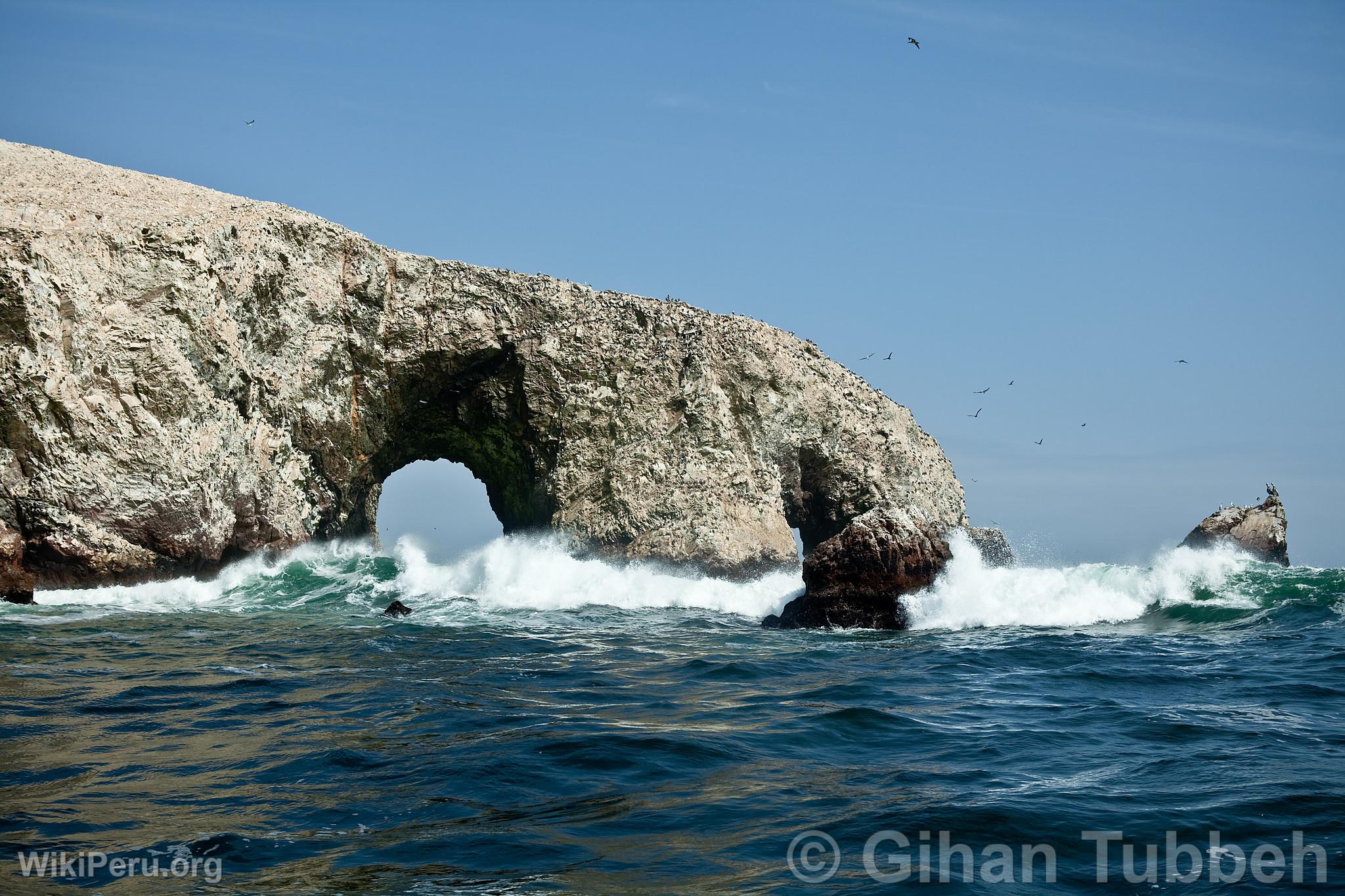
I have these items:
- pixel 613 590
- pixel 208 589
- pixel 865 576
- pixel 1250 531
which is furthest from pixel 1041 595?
pixel 208 589

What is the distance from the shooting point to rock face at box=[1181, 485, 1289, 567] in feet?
112

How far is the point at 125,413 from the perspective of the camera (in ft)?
81.1

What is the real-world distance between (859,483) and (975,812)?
29.4m

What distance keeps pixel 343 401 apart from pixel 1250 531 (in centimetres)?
3100

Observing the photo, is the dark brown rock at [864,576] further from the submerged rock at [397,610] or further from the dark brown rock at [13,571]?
the dark brown rock at [13,571]

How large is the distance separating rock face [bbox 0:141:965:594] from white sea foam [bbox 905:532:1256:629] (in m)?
1.82

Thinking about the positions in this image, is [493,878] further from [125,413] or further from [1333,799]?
[125,413]

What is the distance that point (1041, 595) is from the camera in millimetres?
20953

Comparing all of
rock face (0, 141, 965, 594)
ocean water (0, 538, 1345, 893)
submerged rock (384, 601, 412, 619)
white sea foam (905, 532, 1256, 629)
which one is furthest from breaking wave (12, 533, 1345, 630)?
rock face (0, 141, 965, 594)

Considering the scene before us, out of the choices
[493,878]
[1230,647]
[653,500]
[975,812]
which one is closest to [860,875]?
[975,812]

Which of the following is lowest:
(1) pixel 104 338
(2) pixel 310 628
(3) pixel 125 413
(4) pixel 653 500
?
(2) pixel 310 628

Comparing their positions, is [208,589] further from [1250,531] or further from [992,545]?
[1250,531]

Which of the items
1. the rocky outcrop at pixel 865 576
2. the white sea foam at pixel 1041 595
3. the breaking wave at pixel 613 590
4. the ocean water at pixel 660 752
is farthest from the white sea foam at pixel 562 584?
the ocean water at pixel 660 752

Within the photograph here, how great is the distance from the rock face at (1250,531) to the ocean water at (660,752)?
1599 centimetres
